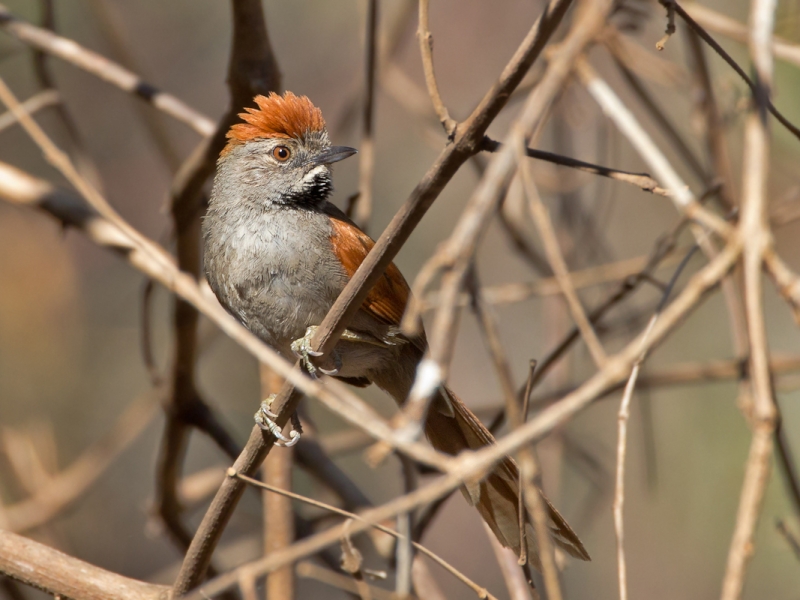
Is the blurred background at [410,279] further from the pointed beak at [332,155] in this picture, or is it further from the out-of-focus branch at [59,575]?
the out-of-focus branch at [59,575]

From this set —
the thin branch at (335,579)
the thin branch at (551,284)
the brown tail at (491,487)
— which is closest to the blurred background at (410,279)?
the thin branch at (551,284)

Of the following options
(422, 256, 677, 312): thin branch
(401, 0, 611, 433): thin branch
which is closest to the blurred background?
(422, 256, 677, 312): thin branch

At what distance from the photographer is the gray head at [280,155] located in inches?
144

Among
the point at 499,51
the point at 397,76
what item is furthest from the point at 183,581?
the point at 499,51

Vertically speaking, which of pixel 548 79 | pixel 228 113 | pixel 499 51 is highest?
pixel 499 51

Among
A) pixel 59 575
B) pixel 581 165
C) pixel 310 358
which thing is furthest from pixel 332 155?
pixel 59 575

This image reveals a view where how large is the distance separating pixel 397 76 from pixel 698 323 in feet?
10.6

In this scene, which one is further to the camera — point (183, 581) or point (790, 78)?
point (790, 78)

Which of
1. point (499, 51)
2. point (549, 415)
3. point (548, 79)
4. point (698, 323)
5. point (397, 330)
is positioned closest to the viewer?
point (549, 415)

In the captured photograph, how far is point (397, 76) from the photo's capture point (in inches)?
202

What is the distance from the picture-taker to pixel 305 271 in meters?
3.26

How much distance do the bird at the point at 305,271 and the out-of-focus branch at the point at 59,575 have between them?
89cm

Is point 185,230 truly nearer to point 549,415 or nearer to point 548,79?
point 548,79

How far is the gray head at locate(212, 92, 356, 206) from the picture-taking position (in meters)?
3.65
